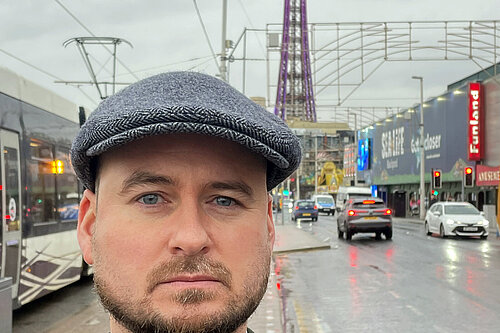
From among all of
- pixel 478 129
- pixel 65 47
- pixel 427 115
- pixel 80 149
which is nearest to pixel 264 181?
pixel 80 149

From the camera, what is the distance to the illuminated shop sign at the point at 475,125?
39.7m

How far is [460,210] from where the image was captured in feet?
84.5

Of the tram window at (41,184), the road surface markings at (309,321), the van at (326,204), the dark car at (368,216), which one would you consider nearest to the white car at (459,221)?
the dark car at (368,216)

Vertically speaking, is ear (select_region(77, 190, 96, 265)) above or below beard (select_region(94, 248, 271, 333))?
above

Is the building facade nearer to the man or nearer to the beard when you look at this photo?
the man

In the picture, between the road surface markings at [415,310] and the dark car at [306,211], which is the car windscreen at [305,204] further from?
the road surface markings at [415,310]

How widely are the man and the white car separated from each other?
24817 millimetres

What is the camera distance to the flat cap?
140 cm

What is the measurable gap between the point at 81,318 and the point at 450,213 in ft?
63.8

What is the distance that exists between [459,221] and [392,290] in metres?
14.5

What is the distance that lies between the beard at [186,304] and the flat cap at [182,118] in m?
0.27

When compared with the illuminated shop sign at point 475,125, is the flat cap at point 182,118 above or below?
below

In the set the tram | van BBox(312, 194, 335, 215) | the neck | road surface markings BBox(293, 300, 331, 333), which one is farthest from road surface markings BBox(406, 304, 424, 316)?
van BBox(312, 194, 335, 215)

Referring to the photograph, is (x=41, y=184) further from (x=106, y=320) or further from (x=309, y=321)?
(x=309, y=321)
